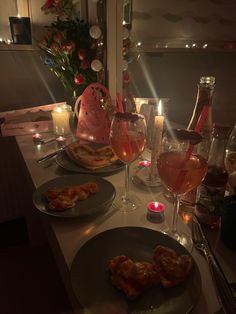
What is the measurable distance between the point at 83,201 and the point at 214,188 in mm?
310

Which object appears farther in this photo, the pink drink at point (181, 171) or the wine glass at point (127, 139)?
the wine glass at point (127, 139)

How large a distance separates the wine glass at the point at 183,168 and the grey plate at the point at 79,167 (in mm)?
290

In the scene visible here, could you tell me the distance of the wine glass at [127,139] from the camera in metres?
0.71

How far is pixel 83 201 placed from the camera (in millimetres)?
672

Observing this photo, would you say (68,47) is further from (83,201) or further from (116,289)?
(116,289)

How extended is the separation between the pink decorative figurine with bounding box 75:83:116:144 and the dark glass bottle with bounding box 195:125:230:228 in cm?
58

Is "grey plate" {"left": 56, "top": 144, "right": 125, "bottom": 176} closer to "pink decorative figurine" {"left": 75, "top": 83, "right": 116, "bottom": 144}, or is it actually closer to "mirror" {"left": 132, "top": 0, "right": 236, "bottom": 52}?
"pink decorative figurine" {"left": 75, "top": 83, "right": 116, "bottom": 144}

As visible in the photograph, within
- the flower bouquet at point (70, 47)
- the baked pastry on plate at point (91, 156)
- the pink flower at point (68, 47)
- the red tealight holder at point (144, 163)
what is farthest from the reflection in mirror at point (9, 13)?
the red tealight holder at point (144, 163)

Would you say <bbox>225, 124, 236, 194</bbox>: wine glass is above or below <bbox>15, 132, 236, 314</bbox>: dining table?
above

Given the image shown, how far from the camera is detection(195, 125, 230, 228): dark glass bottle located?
23.0 inches

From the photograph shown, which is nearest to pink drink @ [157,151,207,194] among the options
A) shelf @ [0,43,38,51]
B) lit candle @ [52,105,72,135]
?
lit candle @ [52,105,72,135]

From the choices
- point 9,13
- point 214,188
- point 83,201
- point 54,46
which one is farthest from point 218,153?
point 9,13

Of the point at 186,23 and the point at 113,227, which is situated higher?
the point at 186,23

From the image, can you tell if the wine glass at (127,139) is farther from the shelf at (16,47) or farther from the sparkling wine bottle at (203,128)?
the shelf at (16,47)
